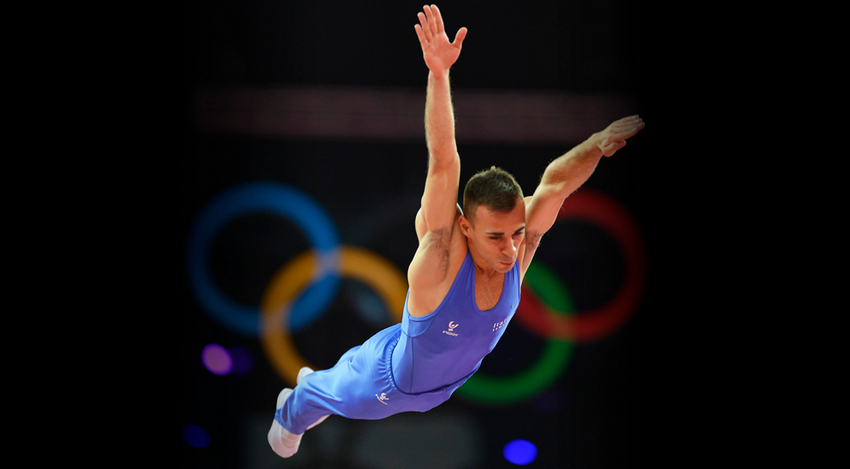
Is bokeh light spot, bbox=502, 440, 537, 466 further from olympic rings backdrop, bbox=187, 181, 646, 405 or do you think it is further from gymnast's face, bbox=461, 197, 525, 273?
gymnast's face, bbox=461, 197, 525, 273

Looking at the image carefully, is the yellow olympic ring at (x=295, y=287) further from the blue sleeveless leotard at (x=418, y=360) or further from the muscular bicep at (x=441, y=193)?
the muscular bicep at (x=441, y=193)

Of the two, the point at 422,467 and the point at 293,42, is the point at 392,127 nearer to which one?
the point at 293,42

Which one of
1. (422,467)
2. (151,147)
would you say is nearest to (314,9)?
(151,147)

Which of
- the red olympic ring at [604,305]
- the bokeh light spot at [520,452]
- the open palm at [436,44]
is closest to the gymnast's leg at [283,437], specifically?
the bokeh light spot at [520,452]

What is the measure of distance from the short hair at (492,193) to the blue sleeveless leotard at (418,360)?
19cm

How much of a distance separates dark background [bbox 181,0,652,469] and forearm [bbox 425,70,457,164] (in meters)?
1.52

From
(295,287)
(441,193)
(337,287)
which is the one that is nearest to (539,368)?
(337,287)

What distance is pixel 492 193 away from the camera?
2074 mm

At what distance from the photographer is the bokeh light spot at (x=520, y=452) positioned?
3.63 metres

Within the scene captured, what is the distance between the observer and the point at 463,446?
3.63m

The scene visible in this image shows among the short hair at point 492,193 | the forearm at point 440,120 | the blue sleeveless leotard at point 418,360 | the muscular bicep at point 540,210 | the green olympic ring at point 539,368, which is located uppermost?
the forearm at point 440,120

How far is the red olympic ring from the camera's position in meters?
3.58

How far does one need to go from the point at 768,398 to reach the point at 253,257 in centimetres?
280

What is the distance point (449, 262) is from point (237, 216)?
5.76 ft
